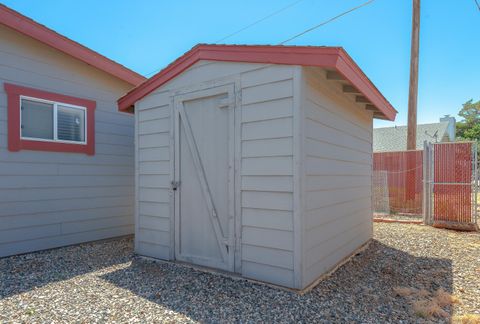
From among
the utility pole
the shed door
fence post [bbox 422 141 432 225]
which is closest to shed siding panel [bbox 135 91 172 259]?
the shed door

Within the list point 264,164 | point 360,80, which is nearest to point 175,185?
point 264,164

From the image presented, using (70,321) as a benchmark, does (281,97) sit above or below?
above

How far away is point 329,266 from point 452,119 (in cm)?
2238

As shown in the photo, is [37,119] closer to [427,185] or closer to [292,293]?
[292,293]

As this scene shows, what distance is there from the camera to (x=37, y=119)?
15.3 ft

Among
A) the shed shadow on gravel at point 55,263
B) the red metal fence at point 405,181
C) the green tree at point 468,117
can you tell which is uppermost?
the green tree at point 468,117

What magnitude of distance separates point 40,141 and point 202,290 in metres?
3.46

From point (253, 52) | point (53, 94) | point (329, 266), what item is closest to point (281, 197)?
point (329, 266)

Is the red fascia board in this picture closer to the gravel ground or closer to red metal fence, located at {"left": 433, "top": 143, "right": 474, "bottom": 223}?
the gravel ground

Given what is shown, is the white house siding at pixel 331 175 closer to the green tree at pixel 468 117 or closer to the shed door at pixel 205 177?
the shed door at pixel 205 177

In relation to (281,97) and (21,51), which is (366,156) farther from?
(21,51)

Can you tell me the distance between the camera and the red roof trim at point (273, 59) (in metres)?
2.95

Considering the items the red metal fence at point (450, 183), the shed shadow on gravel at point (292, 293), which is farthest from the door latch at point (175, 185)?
the red metal fence at point (450, 183)

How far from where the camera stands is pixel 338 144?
13.0ft
